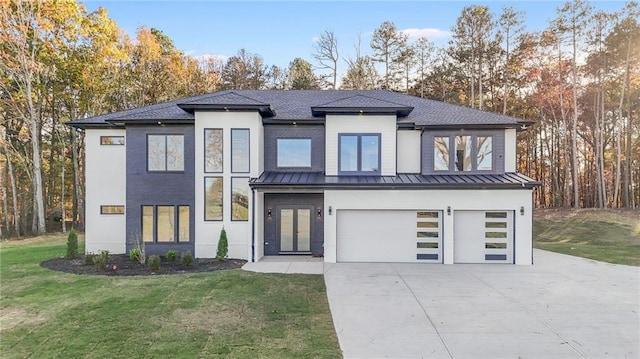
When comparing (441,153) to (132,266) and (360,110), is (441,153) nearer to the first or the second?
(360,110)

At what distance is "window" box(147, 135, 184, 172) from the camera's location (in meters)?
13.0

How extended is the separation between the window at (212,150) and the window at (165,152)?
1273 millimetres

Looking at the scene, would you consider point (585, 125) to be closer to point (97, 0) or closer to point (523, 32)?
point (523, 32)

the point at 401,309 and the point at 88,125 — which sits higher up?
the point at 88,125

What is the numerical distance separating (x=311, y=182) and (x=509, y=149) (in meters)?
7.88

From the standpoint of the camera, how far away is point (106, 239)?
13.3 meters

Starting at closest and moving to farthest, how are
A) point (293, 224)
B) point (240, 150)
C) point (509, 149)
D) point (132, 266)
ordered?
point (132, 266) < point (240, 150) < point (509, 149) < point (293, 224)

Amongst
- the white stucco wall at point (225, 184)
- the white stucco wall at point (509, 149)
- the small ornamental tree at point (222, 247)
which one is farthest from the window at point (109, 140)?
the white stucco wall at point (509, 149)

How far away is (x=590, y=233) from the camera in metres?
19.0

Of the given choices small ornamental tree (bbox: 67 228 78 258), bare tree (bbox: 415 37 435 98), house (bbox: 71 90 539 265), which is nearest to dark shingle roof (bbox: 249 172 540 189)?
house (bbox: 71 90 539 265)

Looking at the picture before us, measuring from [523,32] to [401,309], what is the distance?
86.1 ft

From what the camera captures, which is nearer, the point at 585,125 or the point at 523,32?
the point at 523,32

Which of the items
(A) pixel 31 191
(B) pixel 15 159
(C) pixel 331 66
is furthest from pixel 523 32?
(A) pixel 31 191

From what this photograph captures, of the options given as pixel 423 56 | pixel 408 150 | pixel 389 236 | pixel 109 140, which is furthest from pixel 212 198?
pixel 423 56
